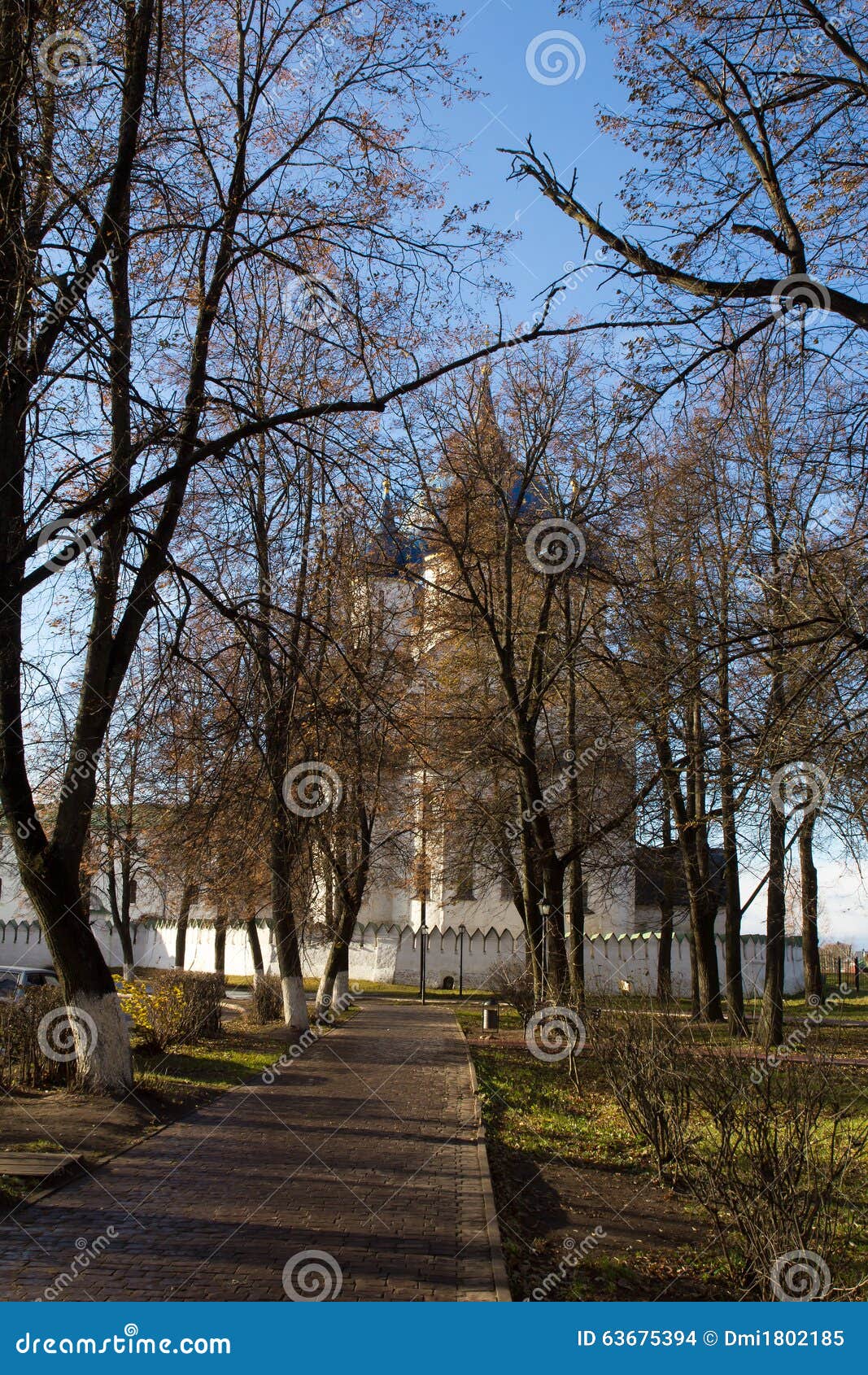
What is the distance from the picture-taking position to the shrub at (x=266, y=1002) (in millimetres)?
25328

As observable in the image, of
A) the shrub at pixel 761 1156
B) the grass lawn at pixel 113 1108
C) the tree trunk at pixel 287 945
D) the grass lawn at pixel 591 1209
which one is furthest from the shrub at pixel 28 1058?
the shrub at pixel 761 1156

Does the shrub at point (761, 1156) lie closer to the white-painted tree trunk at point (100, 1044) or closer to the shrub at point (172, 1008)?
the white-painted tree trunk at point (100, 1044)

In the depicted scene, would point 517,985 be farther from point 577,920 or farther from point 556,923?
point 556,923

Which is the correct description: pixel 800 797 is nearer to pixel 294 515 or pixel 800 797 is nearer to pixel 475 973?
pixel 294 515

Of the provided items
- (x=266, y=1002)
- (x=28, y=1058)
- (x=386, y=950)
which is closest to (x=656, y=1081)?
(x=28, y=1058)

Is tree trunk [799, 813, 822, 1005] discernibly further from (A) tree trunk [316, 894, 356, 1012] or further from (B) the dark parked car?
(B) the dark parked car

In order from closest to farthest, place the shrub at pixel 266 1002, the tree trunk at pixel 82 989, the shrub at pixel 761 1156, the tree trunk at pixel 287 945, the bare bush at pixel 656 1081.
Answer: the shrub at pixel 761 1156 < the bare bush at pixel 656 1081 < the tree trunk at pixel 82 989 < the tree trunk at pixel 287 945 < the shrub at pixel 266 1002

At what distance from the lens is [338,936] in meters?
26.1

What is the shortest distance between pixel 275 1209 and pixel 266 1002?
18065 millimetres

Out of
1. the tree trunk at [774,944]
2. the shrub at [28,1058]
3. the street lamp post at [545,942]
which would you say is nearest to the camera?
the shrub at [28,1058]

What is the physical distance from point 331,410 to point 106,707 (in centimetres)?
555

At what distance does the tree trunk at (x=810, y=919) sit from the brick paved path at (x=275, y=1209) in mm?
10540

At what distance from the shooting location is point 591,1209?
907cm

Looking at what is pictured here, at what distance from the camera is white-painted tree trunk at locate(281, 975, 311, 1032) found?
21.7 meters
